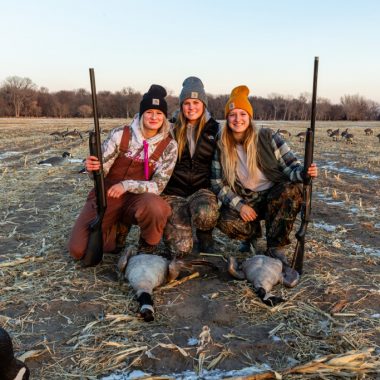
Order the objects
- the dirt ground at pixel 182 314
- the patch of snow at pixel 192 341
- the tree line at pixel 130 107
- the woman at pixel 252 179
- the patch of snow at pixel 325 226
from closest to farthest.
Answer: the dirt ground at pixel 182 314 → the patch of snow at pixel 192 341 → the woman at pixel 252 179 → the patch of snow at pixel 325 226 → the tree line at pixel 130 107

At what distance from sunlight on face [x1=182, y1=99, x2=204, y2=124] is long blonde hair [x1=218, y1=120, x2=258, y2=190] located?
296 mm

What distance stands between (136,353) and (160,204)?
1.51 metres

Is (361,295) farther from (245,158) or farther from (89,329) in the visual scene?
(89,329)

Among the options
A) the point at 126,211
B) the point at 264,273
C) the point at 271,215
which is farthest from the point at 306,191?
the point at 126,211

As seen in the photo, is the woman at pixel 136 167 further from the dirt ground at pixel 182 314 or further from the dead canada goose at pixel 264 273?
the dead canada goose at pixel 264 273

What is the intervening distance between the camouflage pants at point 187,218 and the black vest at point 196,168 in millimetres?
185

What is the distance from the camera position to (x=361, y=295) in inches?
128

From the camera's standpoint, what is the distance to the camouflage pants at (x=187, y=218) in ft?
12.7

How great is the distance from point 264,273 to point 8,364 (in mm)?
1978

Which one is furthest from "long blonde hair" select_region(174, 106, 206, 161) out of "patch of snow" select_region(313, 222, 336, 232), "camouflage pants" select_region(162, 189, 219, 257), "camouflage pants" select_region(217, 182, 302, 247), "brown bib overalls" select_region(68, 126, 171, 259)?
"patch of snow" select_region(313, 222, 336, 232)

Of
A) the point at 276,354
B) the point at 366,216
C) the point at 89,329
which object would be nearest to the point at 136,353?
the point at 89,329

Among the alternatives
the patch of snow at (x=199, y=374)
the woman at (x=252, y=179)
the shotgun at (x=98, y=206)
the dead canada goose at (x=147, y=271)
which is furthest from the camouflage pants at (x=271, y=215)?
the patch of snow at (x=199, y=374)

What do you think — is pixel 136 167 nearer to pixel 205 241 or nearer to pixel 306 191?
→ pixel 205 241

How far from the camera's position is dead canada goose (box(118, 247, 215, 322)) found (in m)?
3.06
